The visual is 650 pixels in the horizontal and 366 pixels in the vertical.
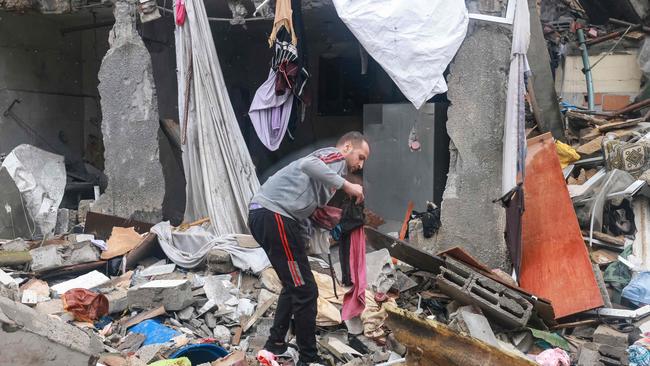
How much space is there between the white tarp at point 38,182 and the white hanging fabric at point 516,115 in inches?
199

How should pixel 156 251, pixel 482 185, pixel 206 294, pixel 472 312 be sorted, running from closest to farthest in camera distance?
pixel 472 312, pixel 206 294, pixel 482 185, pixel 156 251

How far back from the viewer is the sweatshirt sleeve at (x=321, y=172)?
3699mm

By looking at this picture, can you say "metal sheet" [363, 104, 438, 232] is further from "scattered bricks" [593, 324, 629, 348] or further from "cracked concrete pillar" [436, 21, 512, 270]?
"scattered bricks" [593, 324, 629, 348]

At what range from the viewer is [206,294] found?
5125 mm

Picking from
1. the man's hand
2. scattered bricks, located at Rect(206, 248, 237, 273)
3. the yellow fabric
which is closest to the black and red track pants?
the man's hand

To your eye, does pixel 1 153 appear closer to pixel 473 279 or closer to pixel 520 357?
pixel 473 279

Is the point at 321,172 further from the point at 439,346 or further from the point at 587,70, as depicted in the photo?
the point at 587,70

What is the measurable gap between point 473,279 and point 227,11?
16.9ft

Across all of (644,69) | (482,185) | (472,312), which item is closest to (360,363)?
(472,312)

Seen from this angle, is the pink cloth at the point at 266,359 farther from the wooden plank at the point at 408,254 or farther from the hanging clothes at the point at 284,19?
the hanging clothes at the point at 284,19

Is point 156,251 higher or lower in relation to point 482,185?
lower

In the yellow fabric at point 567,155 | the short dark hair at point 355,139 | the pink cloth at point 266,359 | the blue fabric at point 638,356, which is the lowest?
the blue fabric at point 638,356

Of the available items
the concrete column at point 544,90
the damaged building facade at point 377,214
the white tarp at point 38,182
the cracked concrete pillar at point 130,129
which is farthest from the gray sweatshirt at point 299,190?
the concrete column at point 544,90

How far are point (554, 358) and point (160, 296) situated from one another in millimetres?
2966
